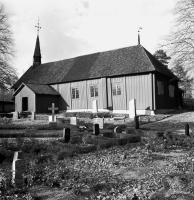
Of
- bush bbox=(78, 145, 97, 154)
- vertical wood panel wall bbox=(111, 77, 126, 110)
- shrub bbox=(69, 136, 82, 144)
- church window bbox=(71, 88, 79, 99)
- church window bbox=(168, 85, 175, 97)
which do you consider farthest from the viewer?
church window bbox=(71, 88, 79, 99)

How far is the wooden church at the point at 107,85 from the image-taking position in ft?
87.2

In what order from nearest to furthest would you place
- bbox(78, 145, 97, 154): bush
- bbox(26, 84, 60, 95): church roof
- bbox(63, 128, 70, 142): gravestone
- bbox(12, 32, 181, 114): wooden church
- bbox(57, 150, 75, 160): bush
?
bbox(57, 150, 75, 160): bush, bbox(78, 145, 97, 154): bush, bbox(63, 128, 70, 142): gravestone, bbox(12, 32, 181, 114): wooden church, bbox(26, 84, 60, 95): church roof

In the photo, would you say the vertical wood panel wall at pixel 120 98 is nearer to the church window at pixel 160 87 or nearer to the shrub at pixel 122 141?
the church window at pixel 160 87

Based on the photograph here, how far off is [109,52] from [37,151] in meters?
25.7

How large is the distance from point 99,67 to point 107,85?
3.13 meters

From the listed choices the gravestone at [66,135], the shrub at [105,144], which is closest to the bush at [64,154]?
the shrub at [105,144]

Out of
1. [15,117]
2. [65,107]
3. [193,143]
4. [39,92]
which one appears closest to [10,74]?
[39,92]

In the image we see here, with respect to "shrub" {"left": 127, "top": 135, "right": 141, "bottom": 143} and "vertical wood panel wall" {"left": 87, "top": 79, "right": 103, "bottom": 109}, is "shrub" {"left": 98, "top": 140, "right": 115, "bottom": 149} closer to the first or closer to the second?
"shrub" {"left": 127, "top": 135, "right": 141, "bottom": 143}

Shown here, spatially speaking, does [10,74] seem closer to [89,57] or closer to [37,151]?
[89,57]

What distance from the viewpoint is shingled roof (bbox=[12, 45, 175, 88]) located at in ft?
90.1

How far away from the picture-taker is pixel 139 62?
27656mm

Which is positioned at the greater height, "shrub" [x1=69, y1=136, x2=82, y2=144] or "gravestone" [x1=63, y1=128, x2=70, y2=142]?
"gravestone" [x1=63, y1=128, x2=70, y2=142]

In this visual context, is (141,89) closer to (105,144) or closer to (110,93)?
(110,93)

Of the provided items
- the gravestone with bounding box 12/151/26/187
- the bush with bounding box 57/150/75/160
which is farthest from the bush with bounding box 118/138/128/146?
the gravestone with bounding box 12/151/26/187
